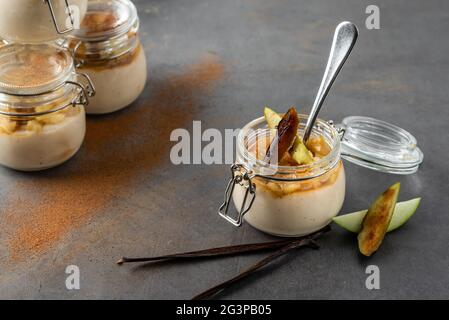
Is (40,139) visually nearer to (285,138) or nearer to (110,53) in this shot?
(110,53)

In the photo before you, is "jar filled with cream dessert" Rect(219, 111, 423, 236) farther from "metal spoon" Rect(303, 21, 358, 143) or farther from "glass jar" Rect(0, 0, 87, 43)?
"glass jar" Rect(0, 0, 87, 43)

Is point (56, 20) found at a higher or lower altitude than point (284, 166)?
higher

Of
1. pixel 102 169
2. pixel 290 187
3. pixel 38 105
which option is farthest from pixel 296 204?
pixel 38 105

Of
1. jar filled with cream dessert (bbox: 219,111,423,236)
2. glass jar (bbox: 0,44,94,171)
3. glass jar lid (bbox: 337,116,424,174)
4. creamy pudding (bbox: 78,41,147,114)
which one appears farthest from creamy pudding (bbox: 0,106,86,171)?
glass jar lid (bbox: 337,116,424,174)

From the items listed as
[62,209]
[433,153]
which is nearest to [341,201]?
[433,153]

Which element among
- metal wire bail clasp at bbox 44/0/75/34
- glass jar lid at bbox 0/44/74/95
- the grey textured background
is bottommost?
the grey textured background

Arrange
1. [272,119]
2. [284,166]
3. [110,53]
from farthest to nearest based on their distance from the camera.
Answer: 1. [110,53]
2. [272,119]
3. [284,166]
